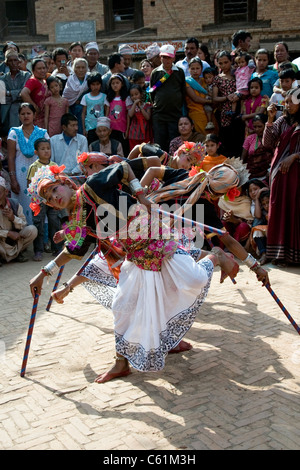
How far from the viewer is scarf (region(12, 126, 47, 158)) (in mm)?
8156

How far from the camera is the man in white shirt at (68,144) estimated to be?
8328 millimetres

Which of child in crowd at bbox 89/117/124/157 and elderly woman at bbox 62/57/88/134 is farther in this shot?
elderly woman at bbox 62/57/88/134

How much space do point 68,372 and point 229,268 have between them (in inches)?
61.3

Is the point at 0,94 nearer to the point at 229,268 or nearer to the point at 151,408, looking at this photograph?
the point at 229,268

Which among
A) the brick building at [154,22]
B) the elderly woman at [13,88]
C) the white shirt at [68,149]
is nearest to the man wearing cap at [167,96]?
the white shirt at [68,149]

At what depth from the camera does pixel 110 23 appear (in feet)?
57.5

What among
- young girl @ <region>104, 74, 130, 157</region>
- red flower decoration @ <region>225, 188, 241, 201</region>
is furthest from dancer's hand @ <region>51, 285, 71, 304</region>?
young girl @ <region>104, 74, 130, 157</region>

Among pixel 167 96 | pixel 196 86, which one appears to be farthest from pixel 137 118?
pixel 196 86

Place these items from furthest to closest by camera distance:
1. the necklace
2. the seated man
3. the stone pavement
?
the seated man, the necklace, the stone pavement

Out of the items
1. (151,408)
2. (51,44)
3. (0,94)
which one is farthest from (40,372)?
(51,44)

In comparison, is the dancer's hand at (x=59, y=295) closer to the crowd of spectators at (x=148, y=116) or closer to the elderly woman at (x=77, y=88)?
the crowd of spectators at (x=148, y=116)

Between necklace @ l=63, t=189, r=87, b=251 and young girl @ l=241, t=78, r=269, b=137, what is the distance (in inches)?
197

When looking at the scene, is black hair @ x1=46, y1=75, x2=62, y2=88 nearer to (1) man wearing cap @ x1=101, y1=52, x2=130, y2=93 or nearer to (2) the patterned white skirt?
(1) man wearing cap @ x1=101, y1=52, x2=130, y2=93

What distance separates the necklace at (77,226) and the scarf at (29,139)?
4.48m
